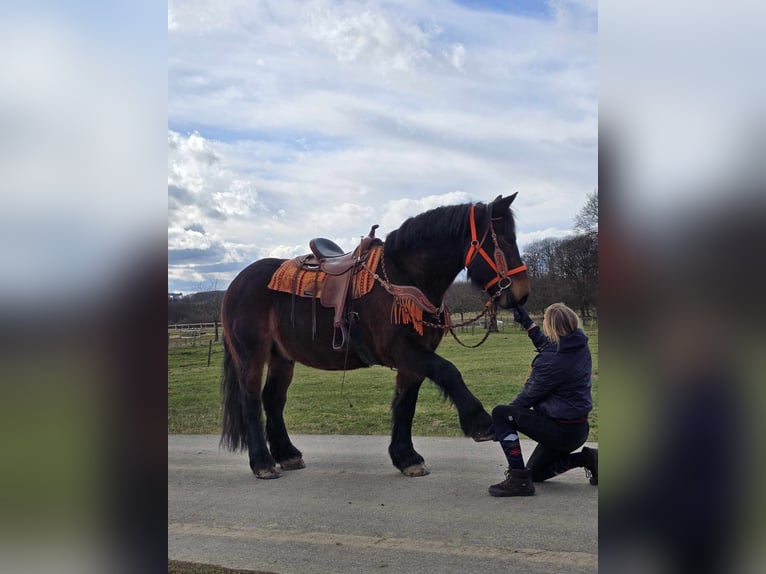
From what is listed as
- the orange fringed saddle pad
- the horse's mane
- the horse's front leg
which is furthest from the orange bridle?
the orange fringed saddle pad

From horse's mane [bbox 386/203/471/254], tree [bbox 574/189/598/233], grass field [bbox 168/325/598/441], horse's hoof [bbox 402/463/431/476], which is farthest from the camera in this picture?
grass field [bbox 168/325/598/441]

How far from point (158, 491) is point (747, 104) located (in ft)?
5.23

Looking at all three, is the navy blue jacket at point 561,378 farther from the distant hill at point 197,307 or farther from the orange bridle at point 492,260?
the distant hill at point 197,307

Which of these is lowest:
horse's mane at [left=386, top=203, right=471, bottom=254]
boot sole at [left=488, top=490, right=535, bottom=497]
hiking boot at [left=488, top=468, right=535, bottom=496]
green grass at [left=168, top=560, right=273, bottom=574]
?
green grass at [left=168, top=560, right=273, bottom=574]

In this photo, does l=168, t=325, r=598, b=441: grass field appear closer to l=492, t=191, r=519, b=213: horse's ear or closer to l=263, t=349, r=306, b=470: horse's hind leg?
l=263, t=349, r=306, b=470: horse's hind leg

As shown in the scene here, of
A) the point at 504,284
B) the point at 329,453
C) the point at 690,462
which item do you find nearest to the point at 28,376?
the point at 690,462

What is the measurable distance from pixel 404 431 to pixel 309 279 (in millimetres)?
1421

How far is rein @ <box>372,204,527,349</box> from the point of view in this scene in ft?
13.7

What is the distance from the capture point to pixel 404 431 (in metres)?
4.98

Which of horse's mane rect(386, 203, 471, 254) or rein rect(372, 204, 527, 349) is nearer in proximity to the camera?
rein rect(372, 204, 527, 349)

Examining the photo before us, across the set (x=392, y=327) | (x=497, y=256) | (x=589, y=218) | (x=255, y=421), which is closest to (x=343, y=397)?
(x=255, y=421)

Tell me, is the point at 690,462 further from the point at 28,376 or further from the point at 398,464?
the point at 398,464

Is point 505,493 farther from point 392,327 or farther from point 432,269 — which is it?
point 432,269

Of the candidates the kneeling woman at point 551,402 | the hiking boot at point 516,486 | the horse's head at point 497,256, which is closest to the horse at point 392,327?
the horse's head at point 497,256
